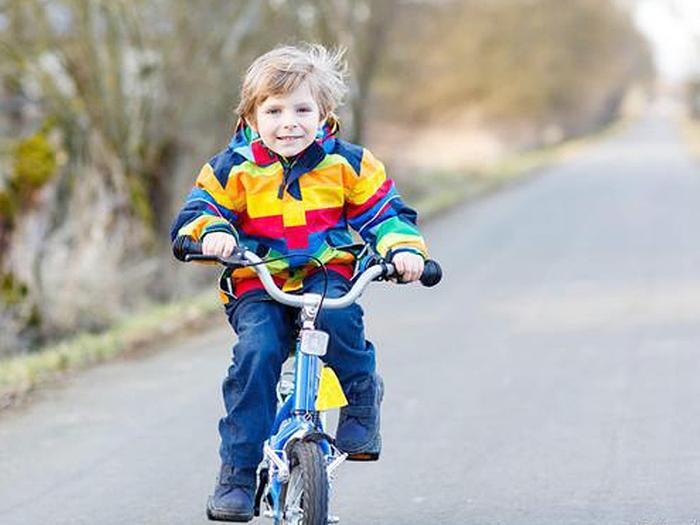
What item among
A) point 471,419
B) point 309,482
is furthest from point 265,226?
point 471,419

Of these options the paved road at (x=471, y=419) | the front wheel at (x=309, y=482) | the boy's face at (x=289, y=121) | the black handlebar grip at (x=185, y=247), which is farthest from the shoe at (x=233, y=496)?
the boy's face at (x=289, y=121)

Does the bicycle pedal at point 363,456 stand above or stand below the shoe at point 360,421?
below

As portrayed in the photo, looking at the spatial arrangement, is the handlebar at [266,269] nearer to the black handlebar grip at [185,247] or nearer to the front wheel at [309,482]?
the black handlebar grip at [185,247]

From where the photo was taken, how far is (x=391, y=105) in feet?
133

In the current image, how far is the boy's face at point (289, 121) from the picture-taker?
4438mm

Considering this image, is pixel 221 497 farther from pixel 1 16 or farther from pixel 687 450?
pixel 1 16

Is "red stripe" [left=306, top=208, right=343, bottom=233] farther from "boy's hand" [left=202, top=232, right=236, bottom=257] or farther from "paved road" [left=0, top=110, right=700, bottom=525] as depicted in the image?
"paved road" [left=0, top=110, right=700, bottom=525]

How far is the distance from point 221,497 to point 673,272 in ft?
34.1

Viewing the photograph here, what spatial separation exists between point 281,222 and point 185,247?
0.34m

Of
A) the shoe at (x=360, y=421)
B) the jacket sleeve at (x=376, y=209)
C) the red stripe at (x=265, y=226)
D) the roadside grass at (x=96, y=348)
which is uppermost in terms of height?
the roadside grass at (x=96, y=348)

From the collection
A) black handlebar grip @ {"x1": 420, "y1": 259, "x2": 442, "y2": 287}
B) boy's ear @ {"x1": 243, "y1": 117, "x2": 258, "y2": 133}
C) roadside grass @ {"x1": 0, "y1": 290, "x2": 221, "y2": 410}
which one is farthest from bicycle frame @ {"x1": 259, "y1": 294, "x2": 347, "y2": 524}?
roadside grass @ {"x1": 0, "y1": 290, "x2": 221, "y2": 410}

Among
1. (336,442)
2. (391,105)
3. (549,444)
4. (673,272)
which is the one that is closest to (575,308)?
(673,272)

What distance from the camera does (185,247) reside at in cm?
434

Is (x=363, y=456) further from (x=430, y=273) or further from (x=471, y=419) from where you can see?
(x=471, y=419)
